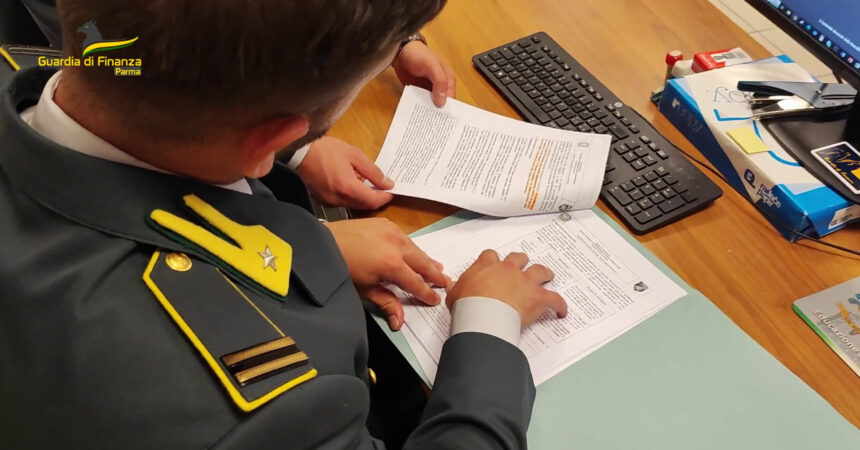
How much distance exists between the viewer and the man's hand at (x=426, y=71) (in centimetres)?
94

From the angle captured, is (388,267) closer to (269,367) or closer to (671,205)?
(269,367)

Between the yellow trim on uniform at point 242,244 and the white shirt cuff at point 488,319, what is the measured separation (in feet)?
0.68

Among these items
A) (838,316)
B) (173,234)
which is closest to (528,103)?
(838,316)

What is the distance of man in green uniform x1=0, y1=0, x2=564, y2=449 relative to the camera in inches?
16.1

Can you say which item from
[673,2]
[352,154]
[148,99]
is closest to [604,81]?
[673,2]

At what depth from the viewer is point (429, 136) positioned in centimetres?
90

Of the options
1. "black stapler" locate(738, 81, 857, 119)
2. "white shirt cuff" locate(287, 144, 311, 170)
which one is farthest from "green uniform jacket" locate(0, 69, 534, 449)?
"black stapler" locate(738, 81, 857, 119)

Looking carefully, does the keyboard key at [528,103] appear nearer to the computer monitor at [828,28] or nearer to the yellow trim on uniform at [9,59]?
the computer monitor at [828,28]

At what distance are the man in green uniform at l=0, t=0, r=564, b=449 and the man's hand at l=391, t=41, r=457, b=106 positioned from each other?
43 centimetres

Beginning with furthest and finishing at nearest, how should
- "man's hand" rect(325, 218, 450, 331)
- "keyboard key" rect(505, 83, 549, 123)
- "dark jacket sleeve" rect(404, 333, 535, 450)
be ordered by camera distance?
"keyboard key" rect(505, 83, 549, 123) < "man's hand" rect(325, 218, 450, 331) < "dark jacket sleeve" rect(404, 333, 535, 450)

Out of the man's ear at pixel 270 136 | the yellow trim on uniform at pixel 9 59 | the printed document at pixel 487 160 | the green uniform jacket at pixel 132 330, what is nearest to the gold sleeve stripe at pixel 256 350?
the green uniform jacket at pixel 132 330

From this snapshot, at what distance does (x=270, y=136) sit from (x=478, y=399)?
12.4 inches

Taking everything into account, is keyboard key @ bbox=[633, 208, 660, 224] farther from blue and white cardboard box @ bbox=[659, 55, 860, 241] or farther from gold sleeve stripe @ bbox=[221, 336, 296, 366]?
gold sleeve stripe @ bbox=[221, 336, 296, 366]

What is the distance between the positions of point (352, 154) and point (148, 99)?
0.42 meters
